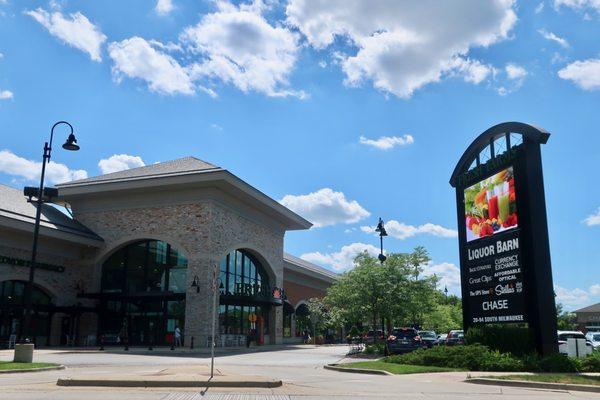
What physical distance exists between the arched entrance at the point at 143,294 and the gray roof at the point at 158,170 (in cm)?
456

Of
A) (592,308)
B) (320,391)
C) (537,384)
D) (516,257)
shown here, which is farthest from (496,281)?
(592,308)

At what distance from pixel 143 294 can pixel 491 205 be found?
2308 cm

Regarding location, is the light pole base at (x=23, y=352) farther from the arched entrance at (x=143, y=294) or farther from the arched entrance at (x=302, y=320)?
the arched entrance at (x=302, y=320)

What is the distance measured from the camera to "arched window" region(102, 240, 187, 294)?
3725 cm

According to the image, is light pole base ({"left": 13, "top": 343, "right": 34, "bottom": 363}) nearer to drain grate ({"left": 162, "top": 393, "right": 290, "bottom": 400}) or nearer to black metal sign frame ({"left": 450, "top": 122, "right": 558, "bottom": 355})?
drain grate ({"left": 162, "top": 393, "right": 290, "bottom": 400})

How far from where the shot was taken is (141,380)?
13789mm

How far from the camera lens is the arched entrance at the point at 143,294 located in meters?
36.8

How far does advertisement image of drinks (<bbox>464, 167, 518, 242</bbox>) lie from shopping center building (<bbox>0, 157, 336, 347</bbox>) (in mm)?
17291

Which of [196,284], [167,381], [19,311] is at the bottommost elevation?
[167,381]

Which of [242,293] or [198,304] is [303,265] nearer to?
[242,293]

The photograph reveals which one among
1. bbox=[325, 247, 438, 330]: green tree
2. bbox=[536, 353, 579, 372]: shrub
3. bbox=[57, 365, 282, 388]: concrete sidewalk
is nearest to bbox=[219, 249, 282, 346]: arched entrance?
bbox=[325, 247, 438, 330]: green tree

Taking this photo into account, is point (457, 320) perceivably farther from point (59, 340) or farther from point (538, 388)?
point (538, 388)

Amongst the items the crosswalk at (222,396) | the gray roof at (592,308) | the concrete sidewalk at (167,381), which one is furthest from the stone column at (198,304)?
the gray roof at (592,308)

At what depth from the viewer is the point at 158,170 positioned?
39.9 metres
